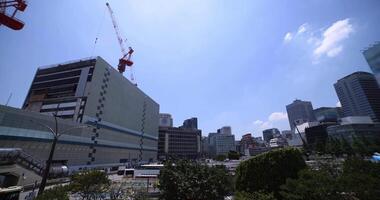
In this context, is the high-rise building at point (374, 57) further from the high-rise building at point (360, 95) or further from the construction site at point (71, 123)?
the construction site at point (71, 123)

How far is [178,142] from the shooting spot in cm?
17012

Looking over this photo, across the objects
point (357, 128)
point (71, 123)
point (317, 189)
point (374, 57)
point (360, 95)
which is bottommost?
point (317, 189)

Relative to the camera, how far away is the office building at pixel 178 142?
162375mm

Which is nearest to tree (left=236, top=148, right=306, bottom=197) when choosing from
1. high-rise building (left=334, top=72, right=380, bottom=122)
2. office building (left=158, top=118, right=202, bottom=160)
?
office building (left=158, top=118, right=202, bottom=160)

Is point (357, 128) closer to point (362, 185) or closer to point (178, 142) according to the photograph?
point (178, 142)

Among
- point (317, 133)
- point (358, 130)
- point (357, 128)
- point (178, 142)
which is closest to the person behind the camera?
point (358, 130)

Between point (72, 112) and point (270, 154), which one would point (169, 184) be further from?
point (72, 112)

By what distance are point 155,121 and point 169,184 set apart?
126 meters

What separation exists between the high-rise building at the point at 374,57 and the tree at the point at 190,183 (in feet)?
489

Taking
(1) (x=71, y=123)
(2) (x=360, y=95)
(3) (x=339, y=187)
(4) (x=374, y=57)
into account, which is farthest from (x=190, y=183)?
(2) (x=360, y=95)

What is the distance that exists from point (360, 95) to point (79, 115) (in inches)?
8171

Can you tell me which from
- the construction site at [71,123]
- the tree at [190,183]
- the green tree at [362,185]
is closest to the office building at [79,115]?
the construction site at [71,123]

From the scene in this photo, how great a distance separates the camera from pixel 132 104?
340 ft

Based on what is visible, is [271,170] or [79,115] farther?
[79,115]
